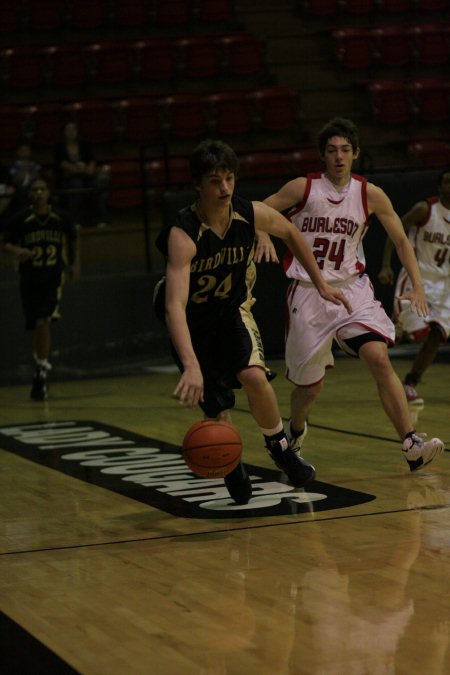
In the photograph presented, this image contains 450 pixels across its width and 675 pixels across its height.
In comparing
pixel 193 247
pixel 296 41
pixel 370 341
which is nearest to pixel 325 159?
pixel 370 341

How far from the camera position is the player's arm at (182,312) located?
5027mm

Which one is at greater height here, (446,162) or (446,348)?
(446,162)

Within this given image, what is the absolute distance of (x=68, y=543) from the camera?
18.4 ft

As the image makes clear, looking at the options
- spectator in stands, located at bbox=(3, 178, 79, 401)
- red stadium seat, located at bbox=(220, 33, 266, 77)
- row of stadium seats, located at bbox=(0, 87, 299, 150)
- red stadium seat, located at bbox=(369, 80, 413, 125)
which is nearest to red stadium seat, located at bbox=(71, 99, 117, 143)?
row of stadium seats, located at bbox=(0, 87, 299, 150)

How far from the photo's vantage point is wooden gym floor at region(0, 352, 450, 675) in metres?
3.96

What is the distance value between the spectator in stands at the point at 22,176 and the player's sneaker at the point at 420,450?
6.96 meters

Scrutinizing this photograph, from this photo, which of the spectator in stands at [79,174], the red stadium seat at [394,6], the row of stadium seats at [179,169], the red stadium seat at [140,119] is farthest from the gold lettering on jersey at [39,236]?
the red stadium seat at [394,6]

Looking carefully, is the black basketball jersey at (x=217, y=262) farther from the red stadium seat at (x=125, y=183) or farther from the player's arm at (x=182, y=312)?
the red stadium seat at (x=125, y=183)

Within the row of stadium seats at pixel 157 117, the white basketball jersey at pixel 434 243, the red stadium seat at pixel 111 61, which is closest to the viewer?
the white basketball jersey at pixel 434 243

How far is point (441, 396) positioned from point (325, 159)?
373 cm

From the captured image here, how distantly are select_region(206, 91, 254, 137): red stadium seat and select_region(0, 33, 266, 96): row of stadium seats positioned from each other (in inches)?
31.3

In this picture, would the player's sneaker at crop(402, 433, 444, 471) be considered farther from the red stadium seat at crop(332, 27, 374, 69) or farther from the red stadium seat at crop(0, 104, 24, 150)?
the red stadium seat at crop(332, 27, 374, 69)

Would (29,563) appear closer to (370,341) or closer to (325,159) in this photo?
(370,341)

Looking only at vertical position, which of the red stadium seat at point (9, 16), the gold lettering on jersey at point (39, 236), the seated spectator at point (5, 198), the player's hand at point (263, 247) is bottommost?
the player's hand at point (263, 247)
